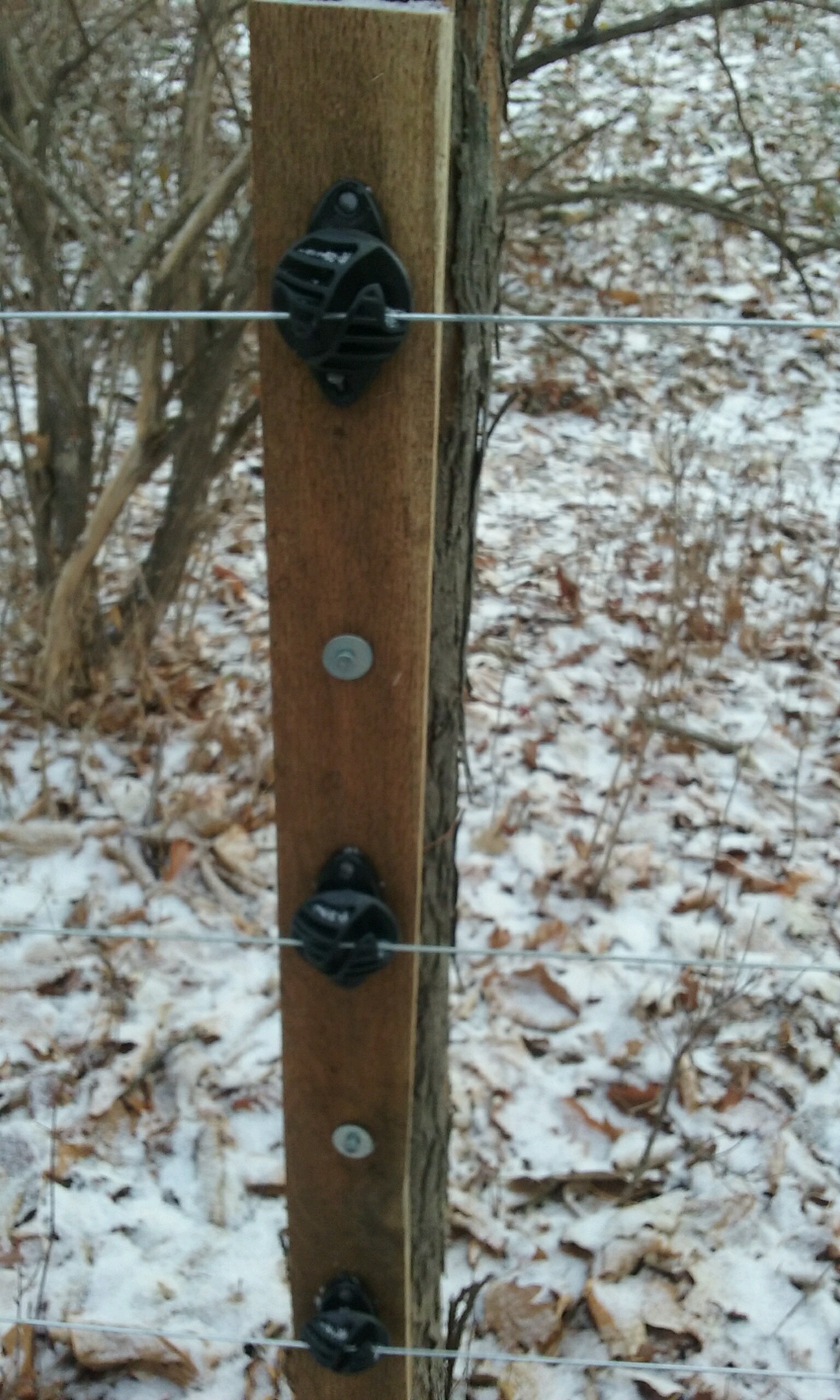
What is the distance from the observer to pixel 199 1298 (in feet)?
7.38

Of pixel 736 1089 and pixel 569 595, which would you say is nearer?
pixel 736 1089

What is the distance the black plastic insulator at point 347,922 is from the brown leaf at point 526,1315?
1.29 metres

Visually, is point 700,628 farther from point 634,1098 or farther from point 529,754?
point 634,1098

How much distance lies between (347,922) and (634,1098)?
1621mm

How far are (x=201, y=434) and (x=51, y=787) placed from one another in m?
1.10

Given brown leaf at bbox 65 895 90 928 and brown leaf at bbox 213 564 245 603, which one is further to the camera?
brown leaf at bbox 213 564 245 603

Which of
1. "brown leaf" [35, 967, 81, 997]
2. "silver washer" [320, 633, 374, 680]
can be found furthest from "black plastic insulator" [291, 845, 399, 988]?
"brown leaf" [35, 967, 81, 997]

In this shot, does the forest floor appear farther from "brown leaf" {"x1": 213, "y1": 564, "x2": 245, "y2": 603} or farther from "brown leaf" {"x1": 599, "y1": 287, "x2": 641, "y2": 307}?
"brown leaf" {"x1": 599, "y1": 287, "x2": 641, "y2": 307}

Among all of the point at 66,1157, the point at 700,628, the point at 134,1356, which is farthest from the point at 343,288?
the point at 700,628

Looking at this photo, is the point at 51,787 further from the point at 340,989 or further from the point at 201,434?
the point at 340,989

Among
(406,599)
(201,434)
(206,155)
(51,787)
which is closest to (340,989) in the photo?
(406,599)

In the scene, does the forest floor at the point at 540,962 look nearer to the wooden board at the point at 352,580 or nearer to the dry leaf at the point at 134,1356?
the dry leaf at the point at 134,1356

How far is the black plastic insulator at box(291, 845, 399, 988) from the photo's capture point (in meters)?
1.27

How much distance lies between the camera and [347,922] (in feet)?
4.15
